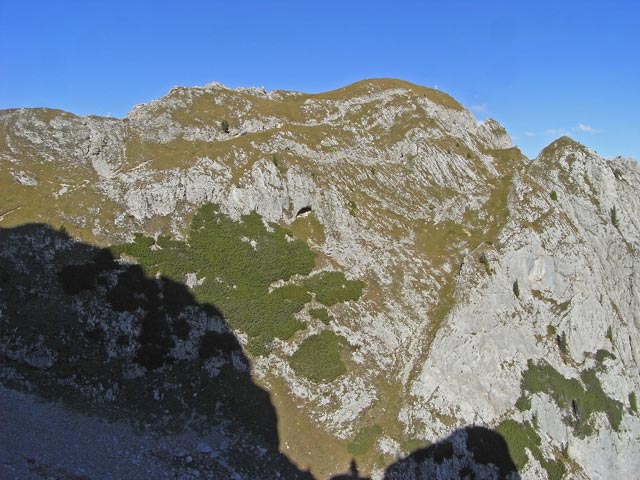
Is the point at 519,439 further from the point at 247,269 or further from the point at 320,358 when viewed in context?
the point at 247,269

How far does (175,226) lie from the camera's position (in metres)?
50.6

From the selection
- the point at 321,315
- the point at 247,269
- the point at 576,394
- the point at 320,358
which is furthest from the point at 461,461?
the point at 247,269

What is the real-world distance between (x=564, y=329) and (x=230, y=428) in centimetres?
4173

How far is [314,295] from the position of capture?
48.8 metres

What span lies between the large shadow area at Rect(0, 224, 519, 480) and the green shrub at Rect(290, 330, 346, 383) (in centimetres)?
479

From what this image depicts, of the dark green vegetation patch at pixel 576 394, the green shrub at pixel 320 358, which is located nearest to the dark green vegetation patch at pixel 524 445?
the dark green vegetation patch at pixel 576 394

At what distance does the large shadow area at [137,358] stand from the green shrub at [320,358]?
479 cm

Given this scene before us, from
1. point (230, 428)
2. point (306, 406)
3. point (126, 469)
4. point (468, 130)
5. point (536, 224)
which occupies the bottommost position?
point (126, 469)

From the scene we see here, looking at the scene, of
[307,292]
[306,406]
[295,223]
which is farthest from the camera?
[295,223]

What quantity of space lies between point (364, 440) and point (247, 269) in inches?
868

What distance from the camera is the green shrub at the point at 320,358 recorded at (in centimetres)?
4216

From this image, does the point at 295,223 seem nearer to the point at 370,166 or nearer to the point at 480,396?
the point at 370,166

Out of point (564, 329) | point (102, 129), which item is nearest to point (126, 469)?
point (102, 129)

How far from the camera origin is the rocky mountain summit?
1469 inches
